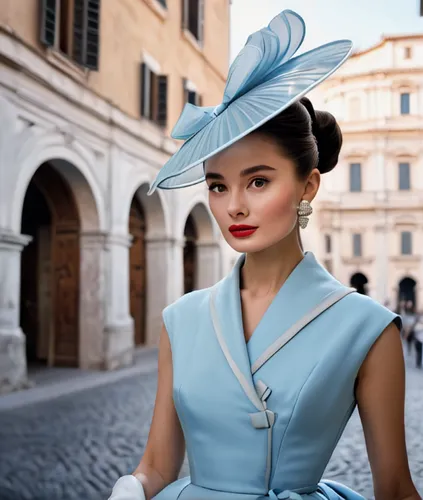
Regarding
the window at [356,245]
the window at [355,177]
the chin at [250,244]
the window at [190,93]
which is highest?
the window at [355,177]

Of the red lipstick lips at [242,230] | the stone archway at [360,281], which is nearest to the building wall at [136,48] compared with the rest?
the red lipstick lips at [242,230]

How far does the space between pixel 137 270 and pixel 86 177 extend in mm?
3040

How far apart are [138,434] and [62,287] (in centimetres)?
408

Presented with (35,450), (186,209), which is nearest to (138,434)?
(35,450)

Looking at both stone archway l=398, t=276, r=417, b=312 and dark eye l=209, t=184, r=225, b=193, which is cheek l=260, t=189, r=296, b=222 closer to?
dark eye l=209, t=184, r=225, b=193

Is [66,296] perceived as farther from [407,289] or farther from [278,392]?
[407,289]

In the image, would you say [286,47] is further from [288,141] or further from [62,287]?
[62,287]

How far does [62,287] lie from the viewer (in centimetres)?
871

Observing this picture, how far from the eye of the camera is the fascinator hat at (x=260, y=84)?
1.10 m

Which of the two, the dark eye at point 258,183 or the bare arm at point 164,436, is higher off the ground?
the dark eye at point 258,183

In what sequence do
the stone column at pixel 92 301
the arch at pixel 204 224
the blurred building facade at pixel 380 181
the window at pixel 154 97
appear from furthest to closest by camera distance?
the blurred building facade at pixel 380 181 → the arch at pixel 204 224 → the window at pixel 154 97 → the stone column at pixel 92 301

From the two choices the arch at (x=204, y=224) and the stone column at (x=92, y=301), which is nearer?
the stone column at (x=92, y=301)

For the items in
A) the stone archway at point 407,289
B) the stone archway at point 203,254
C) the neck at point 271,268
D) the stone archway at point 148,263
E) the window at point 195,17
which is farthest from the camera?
the stone archway at point 407,289

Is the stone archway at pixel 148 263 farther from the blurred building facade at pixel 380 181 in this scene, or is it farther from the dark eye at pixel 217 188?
the blurred building facade at pixel 380 181
